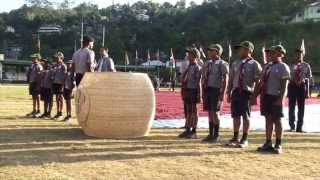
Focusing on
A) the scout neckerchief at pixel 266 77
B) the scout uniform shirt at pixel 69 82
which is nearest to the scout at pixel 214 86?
the scout neckerchief at pixel 266 77

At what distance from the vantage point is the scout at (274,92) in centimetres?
985

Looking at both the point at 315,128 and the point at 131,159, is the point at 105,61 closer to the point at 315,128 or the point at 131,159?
the point at 131,159

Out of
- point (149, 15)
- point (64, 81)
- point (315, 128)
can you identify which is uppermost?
point (149, 15)

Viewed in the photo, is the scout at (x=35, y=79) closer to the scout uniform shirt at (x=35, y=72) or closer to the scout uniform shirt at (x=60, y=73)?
the scout uniform shirt at (x=35, y=72)

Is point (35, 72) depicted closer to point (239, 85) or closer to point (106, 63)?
point (106, 63)

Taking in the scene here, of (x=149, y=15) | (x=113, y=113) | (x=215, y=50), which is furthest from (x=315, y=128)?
(x=149, y=15)

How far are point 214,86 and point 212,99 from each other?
250 mm

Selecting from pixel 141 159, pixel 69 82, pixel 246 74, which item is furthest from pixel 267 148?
pixel 69 82

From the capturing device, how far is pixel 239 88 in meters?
10.3

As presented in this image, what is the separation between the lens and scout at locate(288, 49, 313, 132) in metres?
13.8

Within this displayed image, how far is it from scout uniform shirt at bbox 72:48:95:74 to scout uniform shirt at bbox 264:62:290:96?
14.8ft

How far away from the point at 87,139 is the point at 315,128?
22.1 feet

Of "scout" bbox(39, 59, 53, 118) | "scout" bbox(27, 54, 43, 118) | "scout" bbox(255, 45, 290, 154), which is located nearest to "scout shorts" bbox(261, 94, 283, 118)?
"scout" bbox(255, 45, 290, 154)

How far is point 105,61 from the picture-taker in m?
13.0
